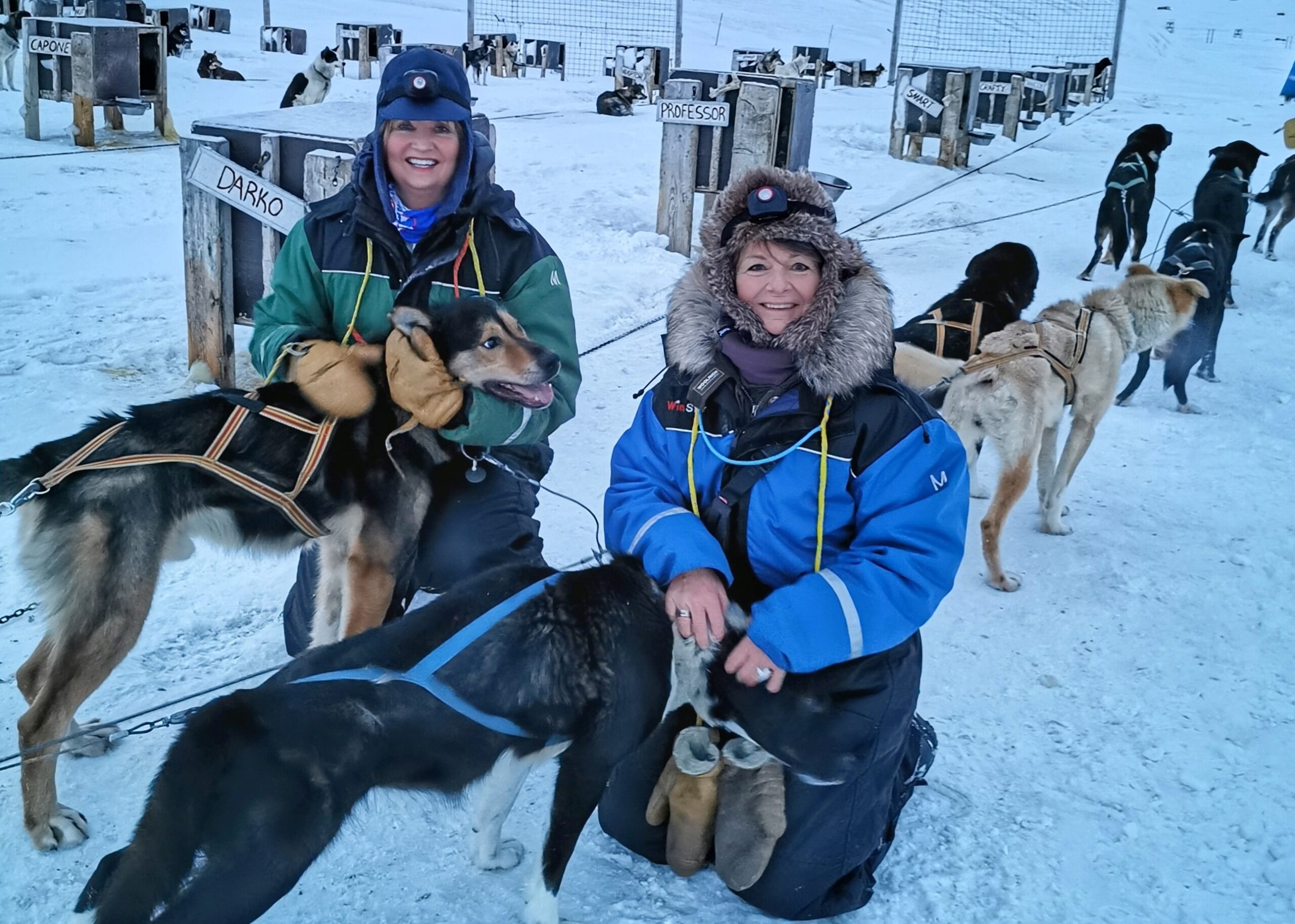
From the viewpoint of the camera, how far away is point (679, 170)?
693 centimetres

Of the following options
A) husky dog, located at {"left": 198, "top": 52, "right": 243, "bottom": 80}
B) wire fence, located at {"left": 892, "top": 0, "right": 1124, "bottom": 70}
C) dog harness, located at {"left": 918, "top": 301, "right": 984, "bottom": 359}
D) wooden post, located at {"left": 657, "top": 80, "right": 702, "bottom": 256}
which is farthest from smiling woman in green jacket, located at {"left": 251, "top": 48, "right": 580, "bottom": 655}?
wire fence, located at {"left": 892, "top": 0, "right": 1124, "bottom": 70}

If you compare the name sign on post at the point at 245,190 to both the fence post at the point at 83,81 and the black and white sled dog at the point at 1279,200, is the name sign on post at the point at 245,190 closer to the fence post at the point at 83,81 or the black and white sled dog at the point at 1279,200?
the fence post at the point at 83,81

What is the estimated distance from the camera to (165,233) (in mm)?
6352

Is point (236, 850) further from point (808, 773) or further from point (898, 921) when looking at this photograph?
point (898, 921)

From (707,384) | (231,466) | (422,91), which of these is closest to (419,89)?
(422,91)

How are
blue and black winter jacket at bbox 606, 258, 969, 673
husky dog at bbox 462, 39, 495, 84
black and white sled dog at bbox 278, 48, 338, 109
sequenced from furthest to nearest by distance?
1. husky dog at bbox 462, 39, 495, 84
2. black and white sled dog at bbox 278, 48, 338, 109
3. blue and black winter jacket at bbox 606, 258, 969, 673

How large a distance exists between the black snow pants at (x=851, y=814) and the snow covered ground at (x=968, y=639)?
0.08 meters

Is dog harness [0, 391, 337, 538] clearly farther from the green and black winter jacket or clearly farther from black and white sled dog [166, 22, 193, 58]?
black and white sled dog [166, 22, 193, 58]

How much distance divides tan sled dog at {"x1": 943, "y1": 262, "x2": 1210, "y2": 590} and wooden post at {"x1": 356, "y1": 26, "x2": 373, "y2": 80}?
15895 millimetres

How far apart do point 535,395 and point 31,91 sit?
346 inches

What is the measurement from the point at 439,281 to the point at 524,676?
134 centimetres

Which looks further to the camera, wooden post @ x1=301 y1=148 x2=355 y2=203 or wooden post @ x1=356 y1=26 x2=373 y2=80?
wooden post @ x1=356 y1=26 x2=373 y2=80

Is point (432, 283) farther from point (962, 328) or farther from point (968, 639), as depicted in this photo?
point (962, 328)

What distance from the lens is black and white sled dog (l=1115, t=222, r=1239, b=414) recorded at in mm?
4961
